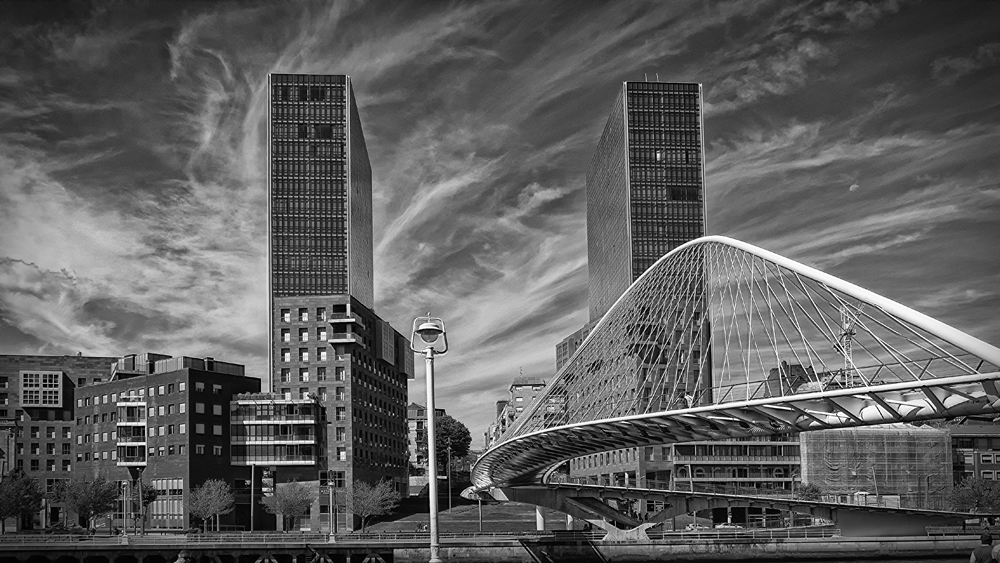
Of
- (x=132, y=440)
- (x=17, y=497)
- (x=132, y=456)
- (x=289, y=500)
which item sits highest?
(x=132, y=440)

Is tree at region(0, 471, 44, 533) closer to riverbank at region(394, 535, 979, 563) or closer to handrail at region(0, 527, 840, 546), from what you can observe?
handrail at region(0, 527, 840, 546)

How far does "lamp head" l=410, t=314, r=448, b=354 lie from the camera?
27.5m

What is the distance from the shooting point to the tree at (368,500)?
378 ft

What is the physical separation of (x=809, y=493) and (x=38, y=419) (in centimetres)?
10419

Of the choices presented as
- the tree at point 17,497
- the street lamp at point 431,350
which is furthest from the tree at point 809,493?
the street lamp at point 431,350

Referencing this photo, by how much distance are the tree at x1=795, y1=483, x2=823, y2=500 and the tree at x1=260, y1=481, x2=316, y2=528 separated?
56213 millimetres

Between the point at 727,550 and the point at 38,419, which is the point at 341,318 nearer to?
the point at 38,419

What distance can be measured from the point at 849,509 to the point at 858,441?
35.2 meters

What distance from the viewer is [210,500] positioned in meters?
109

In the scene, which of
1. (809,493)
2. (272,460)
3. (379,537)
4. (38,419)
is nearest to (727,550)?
(379,537)

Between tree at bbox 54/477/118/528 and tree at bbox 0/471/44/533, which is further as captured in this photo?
tree at bbox 54/477/118/528

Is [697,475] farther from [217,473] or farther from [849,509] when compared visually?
[217,473]

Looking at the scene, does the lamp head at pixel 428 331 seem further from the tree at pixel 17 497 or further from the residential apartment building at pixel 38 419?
the residential apartment building at pixel 38 419

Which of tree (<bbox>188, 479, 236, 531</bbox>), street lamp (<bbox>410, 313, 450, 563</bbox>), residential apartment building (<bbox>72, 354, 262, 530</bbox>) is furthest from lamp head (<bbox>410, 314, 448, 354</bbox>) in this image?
residential apartment building (<bbox>72, 354, 262, 530</bbox>)
